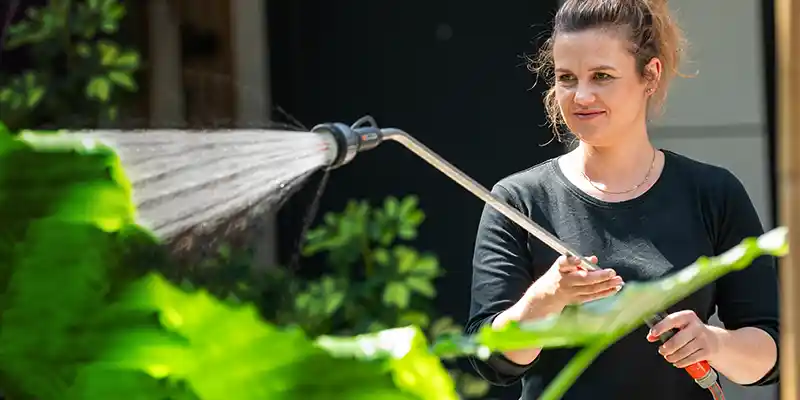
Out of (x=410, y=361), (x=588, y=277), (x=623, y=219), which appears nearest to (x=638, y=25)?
(x=623, y=219)

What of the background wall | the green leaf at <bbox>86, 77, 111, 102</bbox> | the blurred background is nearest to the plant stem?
the background wall

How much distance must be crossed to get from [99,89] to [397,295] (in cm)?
77

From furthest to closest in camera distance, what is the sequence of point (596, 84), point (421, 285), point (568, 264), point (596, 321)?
1. point (421, 285)
2. point (596, 84)
3. point (568, 264)
4. point (596, 321)

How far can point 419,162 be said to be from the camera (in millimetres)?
2408

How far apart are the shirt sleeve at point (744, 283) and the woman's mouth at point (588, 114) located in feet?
0.55

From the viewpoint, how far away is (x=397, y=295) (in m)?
2.26

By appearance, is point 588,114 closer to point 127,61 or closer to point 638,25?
point 638,25

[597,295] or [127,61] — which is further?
[127,61]

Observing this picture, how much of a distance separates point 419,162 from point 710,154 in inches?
28.1

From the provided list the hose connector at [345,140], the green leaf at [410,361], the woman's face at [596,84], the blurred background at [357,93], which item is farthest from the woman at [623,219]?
the blurred background at [357,93]

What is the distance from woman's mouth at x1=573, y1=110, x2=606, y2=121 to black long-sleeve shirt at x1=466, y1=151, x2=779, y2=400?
0.09 meters

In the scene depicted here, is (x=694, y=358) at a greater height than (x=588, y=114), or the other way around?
(x=588, y=114)

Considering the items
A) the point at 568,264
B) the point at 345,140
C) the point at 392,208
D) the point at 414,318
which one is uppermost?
the point at 345,140

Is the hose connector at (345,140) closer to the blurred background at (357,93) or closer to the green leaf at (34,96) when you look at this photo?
the blurred background at (357,93)
